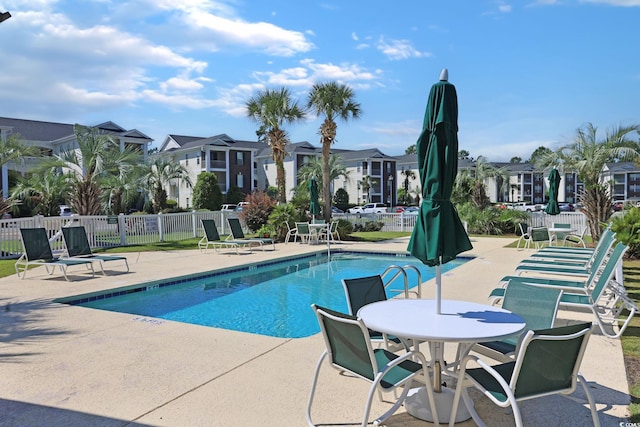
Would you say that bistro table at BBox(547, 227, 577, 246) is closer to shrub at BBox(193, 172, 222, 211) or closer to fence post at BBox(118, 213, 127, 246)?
fence post at BBox(118, 213, 127, 246)

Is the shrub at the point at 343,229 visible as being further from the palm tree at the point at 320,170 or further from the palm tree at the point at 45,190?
the palm tree at the point at 320,170

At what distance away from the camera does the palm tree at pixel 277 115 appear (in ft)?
73.8

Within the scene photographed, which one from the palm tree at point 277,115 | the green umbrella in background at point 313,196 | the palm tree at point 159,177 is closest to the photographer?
the green umbrella in background at point 313,196

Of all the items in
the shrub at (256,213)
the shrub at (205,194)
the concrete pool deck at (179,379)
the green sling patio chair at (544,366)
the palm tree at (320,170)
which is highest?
the palm tree at (320,170)

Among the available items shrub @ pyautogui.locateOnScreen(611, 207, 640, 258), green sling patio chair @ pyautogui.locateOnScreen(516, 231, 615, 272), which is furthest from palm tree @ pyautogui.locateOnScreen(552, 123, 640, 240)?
green sling patio chair @ pyautogui.locateOnScreen(516, 231, 615, 272)

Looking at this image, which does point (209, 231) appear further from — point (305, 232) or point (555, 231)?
point (555, 231)

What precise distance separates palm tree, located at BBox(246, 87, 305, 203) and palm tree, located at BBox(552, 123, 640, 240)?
1194 centimetres

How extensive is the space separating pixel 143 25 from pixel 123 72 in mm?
4599

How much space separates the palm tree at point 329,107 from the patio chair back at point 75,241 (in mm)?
12347

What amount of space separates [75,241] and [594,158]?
55.6 feet

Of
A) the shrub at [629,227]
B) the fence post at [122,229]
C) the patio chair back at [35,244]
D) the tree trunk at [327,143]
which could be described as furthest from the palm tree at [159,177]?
the shrub at [629,227]

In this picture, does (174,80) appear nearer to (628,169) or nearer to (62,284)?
(62,284)

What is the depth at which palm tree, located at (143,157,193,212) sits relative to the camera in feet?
117

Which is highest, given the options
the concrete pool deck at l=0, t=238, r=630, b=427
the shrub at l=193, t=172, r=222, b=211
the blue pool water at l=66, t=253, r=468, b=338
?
the shrub at l=193, t=172, r=222, b=211
